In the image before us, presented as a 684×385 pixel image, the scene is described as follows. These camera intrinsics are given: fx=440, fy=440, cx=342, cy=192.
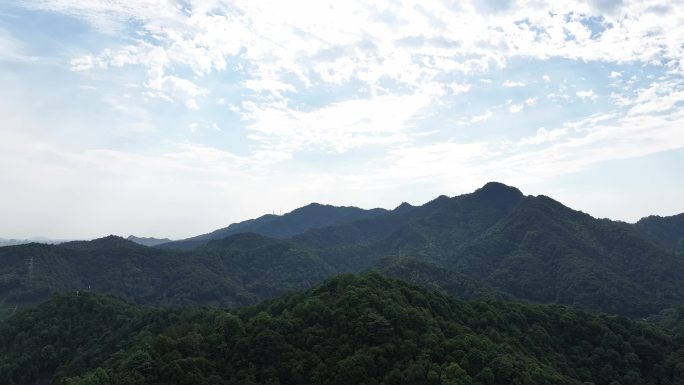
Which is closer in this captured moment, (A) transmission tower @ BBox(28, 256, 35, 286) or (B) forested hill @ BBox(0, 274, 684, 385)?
(B) forested hill @ BBox(0, 274, 684, 385)

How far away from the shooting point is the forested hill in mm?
50781

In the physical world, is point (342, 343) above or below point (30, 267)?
below

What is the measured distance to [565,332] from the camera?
8038cm

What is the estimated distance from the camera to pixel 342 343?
5631 centimetres

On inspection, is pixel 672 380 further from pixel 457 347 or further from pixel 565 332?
pixel 457 347

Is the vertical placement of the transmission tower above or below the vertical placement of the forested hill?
above

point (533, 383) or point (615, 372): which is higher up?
point (533, 383)

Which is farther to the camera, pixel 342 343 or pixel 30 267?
pixel 30 267

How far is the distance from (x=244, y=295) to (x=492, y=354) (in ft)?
510

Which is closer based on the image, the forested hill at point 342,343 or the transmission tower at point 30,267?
the forested hill at point 342,343

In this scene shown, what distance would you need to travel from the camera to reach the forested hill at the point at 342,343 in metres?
50.8

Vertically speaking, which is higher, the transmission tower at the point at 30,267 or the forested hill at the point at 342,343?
the transmission tower at the point at 30,267

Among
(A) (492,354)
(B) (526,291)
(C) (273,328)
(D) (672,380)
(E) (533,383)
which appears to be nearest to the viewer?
(E) (533,383)

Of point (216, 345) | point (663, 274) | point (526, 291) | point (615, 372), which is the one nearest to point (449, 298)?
point (615, 372)
